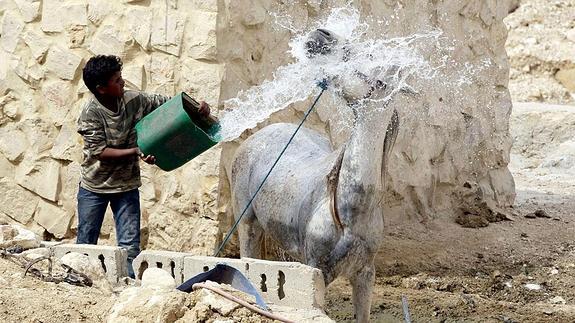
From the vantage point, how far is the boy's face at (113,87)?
6.98 m

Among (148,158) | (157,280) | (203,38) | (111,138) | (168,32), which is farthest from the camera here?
(168,32)

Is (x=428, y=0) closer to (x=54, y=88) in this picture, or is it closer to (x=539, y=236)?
(x=539, y=236)

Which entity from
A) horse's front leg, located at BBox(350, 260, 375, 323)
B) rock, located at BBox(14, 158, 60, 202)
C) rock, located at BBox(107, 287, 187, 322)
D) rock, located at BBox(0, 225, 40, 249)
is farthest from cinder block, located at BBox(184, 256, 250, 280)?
rock, located at BBox(14, 158, 60, 202)

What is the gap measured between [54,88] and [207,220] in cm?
181

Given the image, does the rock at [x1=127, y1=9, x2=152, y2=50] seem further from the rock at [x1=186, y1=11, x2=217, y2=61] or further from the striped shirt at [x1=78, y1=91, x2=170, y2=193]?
the striped shirt at [x1=78, y1=91, x2=170, y2=193]

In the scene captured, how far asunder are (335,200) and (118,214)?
5.61 ft

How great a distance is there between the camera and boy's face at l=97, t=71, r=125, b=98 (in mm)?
6980

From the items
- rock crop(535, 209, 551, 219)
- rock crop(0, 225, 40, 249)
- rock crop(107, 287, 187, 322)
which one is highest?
rock crop(535, 209, 551, 219)

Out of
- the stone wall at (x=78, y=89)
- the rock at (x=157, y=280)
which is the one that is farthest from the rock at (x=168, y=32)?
the rock at (x=157, y=280)

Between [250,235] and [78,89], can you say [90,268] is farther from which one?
[78,89]

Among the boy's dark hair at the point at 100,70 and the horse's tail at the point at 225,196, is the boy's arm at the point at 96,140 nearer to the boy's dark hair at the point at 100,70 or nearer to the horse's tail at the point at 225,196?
the boy's dark hair at the point at 100,70

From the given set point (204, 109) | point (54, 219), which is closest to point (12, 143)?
point (54, 219)

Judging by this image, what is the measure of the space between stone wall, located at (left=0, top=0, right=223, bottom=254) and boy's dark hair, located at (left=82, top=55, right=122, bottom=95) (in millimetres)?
1285

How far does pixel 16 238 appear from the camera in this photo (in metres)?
6.35
